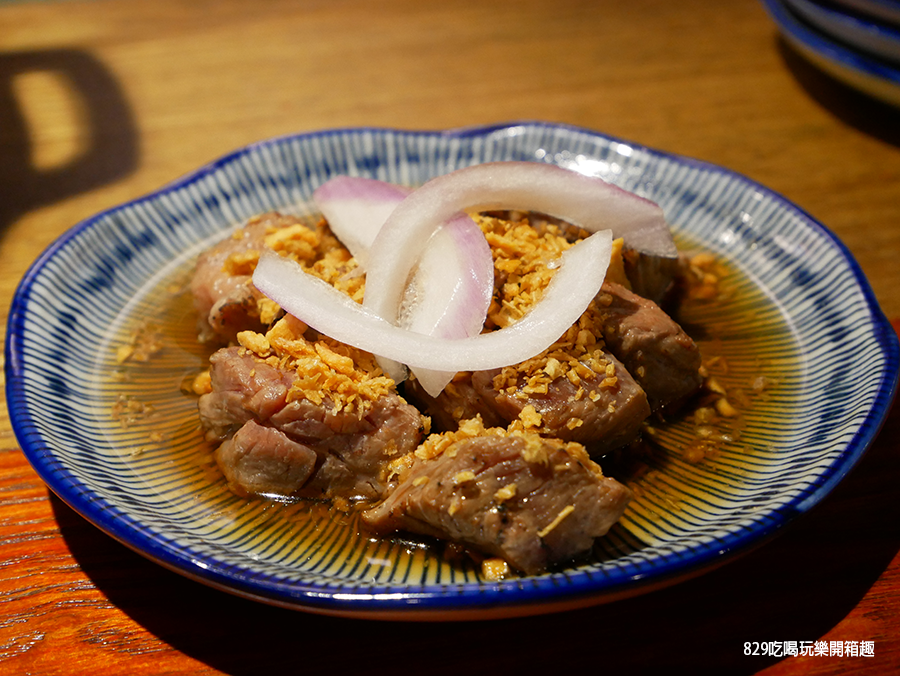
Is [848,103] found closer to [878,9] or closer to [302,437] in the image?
[878,9]

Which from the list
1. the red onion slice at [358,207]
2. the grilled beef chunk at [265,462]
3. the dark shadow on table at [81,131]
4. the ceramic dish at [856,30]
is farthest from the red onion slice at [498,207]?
the dark shadow on table at [81,131]

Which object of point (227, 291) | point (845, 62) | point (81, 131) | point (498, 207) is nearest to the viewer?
point (498, 207)

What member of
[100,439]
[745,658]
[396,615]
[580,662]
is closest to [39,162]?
[100,439]

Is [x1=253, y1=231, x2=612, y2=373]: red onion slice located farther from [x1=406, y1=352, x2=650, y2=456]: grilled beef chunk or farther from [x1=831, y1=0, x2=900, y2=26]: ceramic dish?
[x1=831, y1=0, x2=900, y2=26]: ceramic dish

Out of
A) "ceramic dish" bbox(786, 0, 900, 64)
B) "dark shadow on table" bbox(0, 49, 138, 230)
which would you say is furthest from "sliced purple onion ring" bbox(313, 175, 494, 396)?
"ceramic dish" bbox(786, 0, 900, 64)

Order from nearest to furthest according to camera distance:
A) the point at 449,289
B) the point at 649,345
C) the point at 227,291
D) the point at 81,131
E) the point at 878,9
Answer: the point at 449,289 → the point at 649,345 → the point at 227,291 → the point at 878,9 → the point at 81,131

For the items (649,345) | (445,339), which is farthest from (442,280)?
(649,345)
